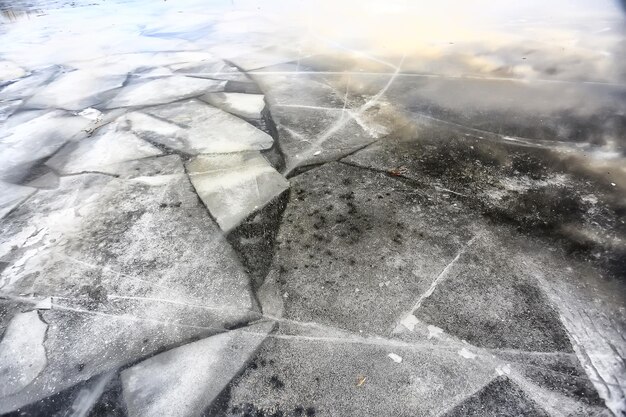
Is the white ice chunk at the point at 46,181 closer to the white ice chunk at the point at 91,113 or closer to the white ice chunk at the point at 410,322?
the white ice chunk at the point at 91,113

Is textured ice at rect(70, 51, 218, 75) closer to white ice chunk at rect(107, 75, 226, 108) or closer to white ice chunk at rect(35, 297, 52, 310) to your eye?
white ice chunk at rect(107, 75, 226, 108)

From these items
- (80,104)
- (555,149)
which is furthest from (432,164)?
(80,104)

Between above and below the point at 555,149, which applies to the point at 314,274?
below

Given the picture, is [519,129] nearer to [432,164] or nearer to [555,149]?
[555,149]

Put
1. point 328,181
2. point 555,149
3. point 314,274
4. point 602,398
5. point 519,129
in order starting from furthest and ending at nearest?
point 519,129 < point 555,149 < point 328,181 < point 314,274 < point 602,398

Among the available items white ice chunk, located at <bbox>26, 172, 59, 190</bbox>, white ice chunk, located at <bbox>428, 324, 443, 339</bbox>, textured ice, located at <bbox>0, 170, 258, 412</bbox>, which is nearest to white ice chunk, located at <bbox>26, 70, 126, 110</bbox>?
white ice chunk, located at <bbox>26, 172, 59, 190</bbox>

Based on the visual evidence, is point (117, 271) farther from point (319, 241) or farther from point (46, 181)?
point (46, 181)

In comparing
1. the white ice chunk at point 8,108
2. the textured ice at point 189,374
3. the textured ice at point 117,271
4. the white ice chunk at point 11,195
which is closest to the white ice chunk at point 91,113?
the white ice chunk at point 8,108

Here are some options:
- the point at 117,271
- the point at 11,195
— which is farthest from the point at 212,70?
the point at 117,271
